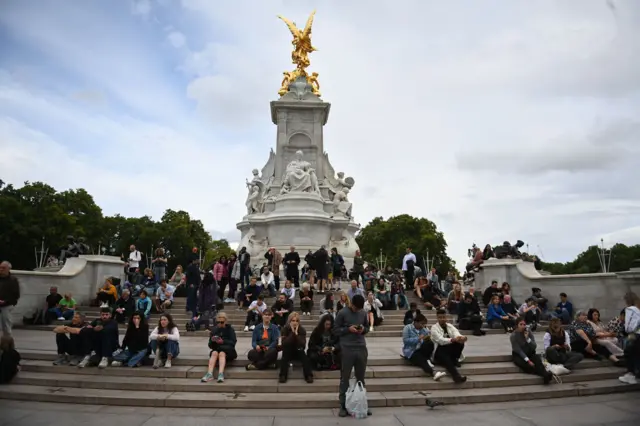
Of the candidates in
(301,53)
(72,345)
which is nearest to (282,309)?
(72,345)

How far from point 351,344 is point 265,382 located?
87.3 inches

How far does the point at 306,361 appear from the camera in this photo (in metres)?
8.56

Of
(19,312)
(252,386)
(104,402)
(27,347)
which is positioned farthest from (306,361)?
(19,312)

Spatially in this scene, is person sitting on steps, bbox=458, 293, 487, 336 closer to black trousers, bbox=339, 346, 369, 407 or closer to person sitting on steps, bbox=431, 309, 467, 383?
person sitting on steps, bbox=431, 309, 467, 383

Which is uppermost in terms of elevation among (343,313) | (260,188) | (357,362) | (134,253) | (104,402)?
(260,188)

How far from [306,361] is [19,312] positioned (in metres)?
11.5

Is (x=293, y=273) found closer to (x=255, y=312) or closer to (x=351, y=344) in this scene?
(x=255, y=312)

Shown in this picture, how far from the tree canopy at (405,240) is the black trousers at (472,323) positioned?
1936 inches

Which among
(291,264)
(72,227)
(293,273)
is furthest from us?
(72,227)

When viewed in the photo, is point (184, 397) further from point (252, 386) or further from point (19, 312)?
point (19, 312)

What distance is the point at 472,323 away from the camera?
553 inches

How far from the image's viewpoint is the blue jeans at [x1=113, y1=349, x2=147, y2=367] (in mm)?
9145

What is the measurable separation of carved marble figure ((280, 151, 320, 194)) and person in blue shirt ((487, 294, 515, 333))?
1575 centimetres

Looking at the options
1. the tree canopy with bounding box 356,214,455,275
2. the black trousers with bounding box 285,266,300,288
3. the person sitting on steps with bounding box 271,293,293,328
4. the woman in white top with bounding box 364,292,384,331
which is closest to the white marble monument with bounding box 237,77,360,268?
the black trousers with bounding box 285,266,300,288
